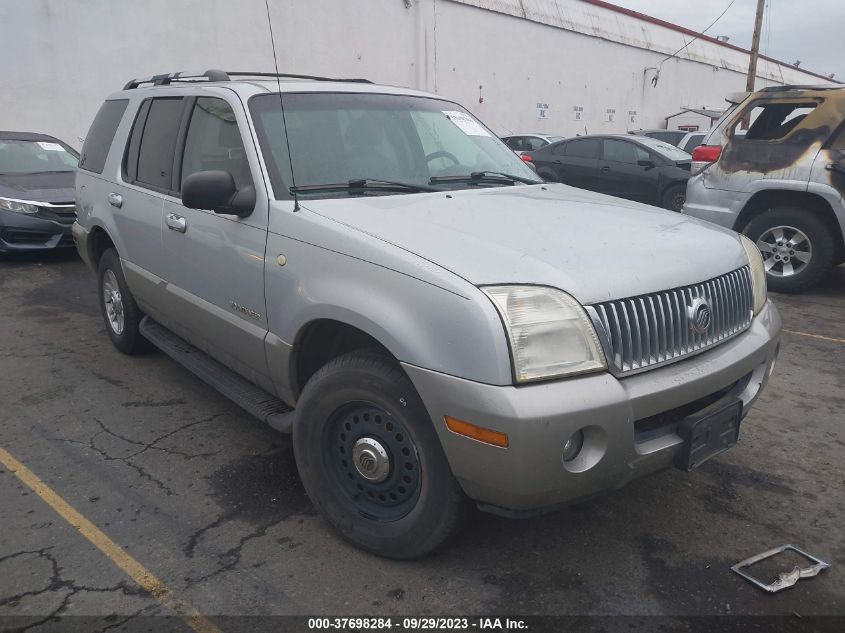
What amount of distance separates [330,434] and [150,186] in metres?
2.20

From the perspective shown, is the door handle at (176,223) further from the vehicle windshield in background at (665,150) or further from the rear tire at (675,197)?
the vehicle windshield in background at (665,150)

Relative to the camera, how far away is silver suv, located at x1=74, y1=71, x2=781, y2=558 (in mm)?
2264

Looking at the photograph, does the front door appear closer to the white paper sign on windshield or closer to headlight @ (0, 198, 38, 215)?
the white paper sign on windshield

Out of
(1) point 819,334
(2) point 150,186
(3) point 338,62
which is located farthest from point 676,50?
(2) point 150,186

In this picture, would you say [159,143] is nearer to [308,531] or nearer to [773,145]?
[308,531]

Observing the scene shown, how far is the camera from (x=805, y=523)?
3.01m

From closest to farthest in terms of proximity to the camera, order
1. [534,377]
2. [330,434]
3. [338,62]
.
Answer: [534,377] → [330,434] → [338,62]

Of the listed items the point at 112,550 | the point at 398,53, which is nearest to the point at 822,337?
the point at 112,550

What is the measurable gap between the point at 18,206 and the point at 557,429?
7.95m

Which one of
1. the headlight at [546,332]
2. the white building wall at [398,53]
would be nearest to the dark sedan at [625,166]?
the white building wall at [398,53]

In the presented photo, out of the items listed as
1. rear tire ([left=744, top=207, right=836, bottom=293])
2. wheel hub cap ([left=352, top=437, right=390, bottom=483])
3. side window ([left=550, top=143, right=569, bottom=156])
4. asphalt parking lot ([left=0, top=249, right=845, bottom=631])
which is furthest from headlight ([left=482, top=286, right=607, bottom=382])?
side window ([left=550, top=143, right=569, bottom=156])

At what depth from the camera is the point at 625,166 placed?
37.7ft

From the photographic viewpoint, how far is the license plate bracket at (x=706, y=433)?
252cm

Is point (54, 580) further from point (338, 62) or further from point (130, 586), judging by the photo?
point (338, 62)
